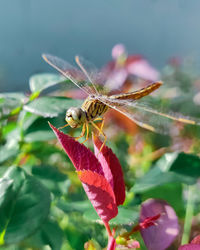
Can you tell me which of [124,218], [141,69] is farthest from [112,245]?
[141,69]

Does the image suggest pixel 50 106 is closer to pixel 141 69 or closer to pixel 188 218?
pixel 188 218

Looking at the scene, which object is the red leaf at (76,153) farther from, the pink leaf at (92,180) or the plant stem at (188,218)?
the plant stem at (188,218)

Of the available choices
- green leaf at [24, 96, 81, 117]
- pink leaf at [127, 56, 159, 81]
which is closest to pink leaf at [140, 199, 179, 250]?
green leaf at [24, 96, 81, 117]

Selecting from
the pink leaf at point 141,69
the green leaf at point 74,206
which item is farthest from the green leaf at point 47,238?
the pink leaf at point 141,69

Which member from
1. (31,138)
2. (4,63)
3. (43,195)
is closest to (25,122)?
(31,138)

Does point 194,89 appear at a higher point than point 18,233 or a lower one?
lower

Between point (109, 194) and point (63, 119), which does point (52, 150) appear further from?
point (109, 194)
